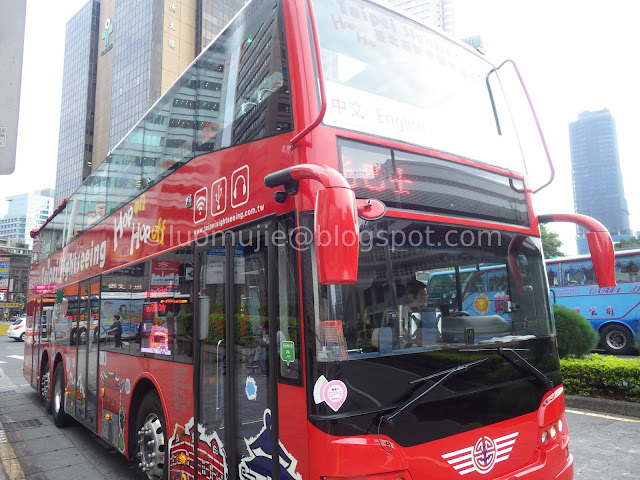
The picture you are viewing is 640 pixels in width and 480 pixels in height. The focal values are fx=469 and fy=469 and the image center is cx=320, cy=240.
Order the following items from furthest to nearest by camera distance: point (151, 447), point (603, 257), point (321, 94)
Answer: point (151, 447)
point (603, 257)
point (321, 94)

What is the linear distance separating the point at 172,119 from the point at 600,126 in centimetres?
9400

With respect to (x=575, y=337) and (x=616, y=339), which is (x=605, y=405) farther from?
(x=616, y=339)

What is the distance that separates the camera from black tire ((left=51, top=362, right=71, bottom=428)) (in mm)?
7766

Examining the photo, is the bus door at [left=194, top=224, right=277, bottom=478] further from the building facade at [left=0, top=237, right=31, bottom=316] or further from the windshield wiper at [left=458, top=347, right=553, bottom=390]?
the building facade at [left=0, top=237, right=31, bottom=316]

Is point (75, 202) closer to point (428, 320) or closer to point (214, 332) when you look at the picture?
point (214, 332)

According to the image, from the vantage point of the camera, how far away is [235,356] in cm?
322

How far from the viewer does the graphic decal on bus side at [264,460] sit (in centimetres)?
258

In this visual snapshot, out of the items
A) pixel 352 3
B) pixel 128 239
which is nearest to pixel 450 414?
pixel 352 3

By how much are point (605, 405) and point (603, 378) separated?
16.0 inches

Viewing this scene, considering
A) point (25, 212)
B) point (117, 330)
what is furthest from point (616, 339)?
point (25, 212)

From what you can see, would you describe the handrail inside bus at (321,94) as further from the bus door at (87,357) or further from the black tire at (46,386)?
the black tire at (46,386)

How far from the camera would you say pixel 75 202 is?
27.4 ft

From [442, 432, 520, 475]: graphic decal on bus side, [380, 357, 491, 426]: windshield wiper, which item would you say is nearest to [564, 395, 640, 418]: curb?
[442, 432, 520, 475]: graphic decal on bus side

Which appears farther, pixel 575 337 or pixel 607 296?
pixel 607 296
